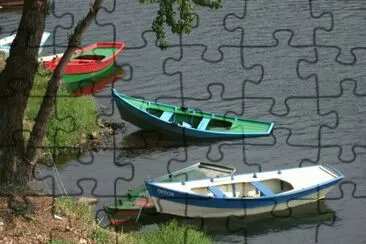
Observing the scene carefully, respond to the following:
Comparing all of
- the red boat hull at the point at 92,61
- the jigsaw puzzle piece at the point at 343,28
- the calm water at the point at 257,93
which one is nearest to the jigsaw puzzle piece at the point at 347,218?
the calm water at the point at 257,93

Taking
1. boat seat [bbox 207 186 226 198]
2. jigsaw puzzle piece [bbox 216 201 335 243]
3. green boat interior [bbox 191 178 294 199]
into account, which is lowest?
jigsaw puzzle piece [bbox 216 201 335 243]

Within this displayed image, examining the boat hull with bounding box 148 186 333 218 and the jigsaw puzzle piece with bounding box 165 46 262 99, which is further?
the jigsaw puzzle piece with bounding box 165 46 262 99

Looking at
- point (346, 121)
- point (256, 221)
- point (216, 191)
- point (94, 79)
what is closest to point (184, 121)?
point (346, 121)

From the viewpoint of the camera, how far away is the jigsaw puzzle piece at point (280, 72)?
19.0 m

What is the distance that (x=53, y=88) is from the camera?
7492 millimetres

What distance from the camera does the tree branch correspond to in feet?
23.8

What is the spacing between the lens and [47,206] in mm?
7793

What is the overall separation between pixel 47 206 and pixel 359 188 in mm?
8742

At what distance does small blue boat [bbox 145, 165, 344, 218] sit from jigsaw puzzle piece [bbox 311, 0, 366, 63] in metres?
6.84

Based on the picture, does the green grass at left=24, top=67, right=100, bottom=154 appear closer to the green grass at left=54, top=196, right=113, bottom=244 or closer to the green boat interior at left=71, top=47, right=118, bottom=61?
the green boat interior at left=71, top=47, right=118, bottom=61

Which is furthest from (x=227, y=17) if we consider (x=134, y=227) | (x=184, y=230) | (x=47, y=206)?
(x=47, y=206)

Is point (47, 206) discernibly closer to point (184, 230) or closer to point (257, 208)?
point (184, 230)

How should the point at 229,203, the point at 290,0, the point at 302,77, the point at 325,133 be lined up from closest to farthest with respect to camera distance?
the point at 229,203
the point at 325,133
the point at 302,77
the point at 290,0

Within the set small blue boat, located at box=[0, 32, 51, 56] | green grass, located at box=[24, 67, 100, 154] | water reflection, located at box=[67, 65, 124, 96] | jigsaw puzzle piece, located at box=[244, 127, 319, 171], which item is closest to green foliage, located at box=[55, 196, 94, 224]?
green grass, located at box=[24, 67, 100, 154]
